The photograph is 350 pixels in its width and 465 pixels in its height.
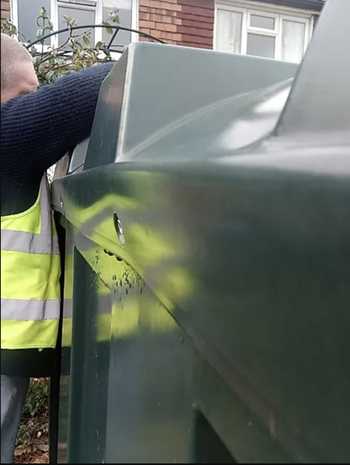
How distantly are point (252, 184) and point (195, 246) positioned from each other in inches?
5.0

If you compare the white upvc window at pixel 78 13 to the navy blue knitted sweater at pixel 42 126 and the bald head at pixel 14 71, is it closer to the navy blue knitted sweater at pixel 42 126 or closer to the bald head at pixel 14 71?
the bald head at pixel 14 71

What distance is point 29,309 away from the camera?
162cm

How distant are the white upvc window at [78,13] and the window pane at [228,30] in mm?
1688

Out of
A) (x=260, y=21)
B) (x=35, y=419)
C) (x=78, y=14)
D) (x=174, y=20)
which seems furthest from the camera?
(x=260, y=21)

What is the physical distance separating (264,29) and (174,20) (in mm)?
3137

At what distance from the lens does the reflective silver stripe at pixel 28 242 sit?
1.60 meters

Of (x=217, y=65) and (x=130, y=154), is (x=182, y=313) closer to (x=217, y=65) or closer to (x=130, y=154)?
(x=130, y=154)

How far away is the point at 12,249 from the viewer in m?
1.60

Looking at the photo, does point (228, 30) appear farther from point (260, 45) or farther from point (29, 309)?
point (29, 309)

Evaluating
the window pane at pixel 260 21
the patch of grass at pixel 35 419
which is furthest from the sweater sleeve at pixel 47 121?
the window pane at pixel 260 21

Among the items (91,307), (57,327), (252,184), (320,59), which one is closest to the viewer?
(252,184)

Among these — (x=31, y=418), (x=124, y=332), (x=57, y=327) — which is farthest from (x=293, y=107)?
(x=31, y=418)

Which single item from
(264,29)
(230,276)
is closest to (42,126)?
(230,276)

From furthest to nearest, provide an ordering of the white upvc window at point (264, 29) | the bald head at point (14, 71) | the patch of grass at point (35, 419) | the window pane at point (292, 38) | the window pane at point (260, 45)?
the window pane at point (260, 45) → the window pane at point (292, 38) → the white upvc window at point (264, 29) → the patch of grass at point (35, 419) → the bald head at point (14, 71)
